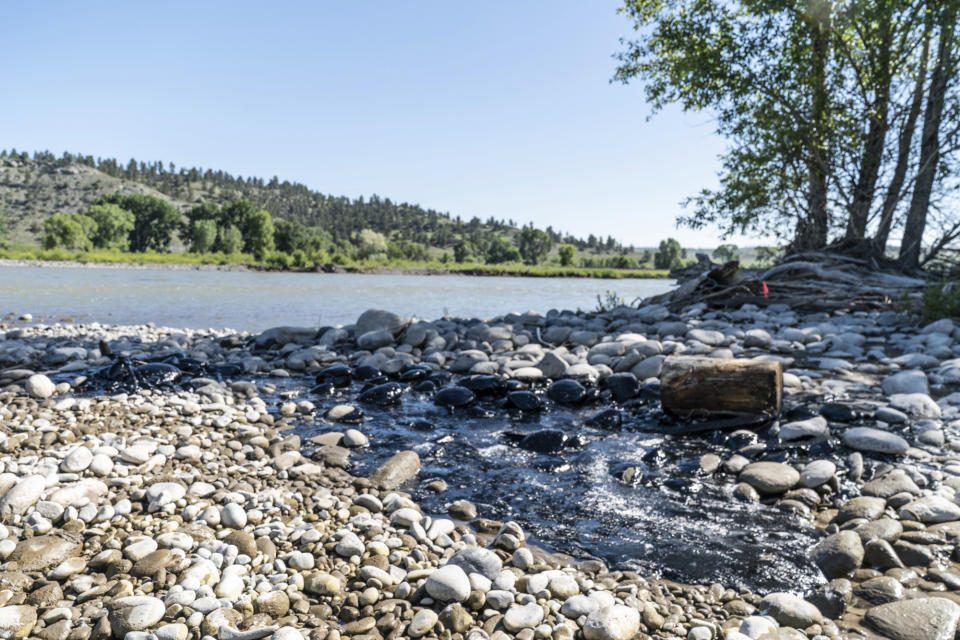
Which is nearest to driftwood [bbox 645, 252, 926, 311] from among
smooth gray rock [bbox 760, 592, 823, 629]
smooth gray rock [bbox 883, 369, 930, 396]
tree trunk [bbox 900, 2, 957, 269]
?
tree trunk [bbox 900, 2, 957, 269]

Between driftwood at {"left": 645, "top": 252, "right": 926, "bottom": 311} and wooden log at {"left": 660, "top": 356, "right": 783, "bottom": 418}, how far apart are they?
6045mm

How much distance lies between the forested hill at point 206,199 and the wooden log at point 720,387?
112546 millimetres

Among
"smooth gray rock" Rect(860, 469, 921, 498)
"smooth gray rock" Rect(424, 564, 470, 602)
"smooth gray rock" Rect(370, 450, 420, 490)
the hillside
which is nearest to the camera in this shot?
"smooth gray rock" Rect(424, 564, 470, 602)

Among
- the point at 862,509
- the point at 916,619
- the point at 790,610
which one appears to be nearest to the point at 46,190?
the point at 862,509

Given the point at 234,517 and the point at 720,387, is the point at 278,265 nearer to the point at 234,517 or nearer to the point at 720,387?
the point at 720,387

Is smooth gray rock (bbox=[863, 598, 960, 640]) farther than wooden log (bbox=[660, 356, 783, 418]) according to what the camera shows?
No

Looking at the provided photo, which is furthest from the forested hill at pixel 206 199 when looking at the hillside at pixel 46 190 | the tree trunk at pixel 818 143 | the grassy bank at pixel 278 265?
the tree trunk at pixel 818 143

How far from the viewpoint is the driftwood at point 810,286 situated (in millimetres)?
9695

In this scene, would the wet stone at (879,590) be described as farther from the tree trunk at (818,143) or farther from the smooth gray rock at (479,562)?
the tree trunk at (818,143)

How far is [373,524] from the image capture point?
2.84m

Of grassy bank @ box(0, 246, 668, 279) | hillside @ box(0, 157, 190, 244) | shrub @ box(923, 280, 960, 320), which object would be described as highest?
hillside @ box(0, 157, 190, 244)

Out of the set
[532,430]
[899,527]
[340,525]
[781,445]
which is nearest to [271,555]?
[340,525]

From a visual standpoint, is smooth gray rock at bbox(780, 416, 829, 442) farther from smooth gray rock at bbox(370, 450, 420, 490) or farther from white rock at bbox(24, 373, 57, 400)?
white rock at bbox(24, 373, 57, 400)

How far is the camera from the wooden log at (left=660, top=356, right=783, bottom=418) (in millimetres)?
4496
